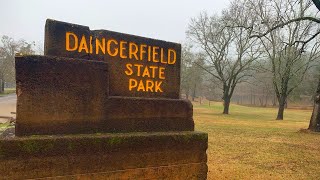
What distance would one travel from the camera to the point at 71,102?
15.2ft

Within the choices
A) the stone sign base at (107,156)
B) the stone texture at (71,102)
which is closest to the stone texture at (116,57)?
the stone texture at (71,102)

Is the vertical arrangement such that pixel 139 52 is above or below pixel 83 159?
above

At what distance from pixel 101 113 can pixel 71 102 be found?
1.58 feet

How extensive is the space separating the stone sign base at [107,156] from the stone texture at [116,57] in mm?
758

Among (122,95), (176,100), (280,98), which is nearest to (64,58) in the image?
(122,95)

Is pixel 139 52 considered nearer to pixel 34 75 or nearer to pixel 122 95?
pixel 122 95

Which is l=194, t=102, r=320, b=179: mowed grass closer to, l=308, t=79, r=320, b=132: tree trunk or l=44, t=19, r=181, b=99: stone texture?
l=308, t=79, r=320, b=132: tree trunk

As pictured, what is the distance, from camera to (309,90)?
6088cm

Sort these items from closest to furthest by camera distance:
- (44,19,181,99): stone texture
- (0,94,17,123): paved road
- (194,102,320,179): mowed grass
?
(44,19,181,99): stone texture < (194,102,320,179): mowed grass < (0,94,17,123): paved road

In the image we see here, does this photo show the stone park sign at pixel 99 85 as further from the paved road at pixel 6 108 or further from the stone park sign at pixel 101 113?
the paved road at pixel 6 108

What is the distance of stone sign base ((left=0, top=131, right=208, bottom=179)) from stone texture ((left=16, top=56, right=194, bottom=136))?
20 centimetres

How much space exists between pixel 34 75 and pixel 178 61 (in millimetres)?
2564

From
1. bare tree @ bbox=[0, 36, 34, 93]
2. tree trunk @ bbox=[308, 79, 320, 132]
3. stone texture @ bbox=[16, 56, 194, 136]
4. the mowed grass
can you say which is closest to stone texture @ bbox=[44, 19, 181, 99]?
stone texture @ bbox=[16, 56, 194, 136]

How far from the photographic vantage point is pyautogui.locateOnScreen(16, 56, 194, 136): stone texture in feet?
14.2
